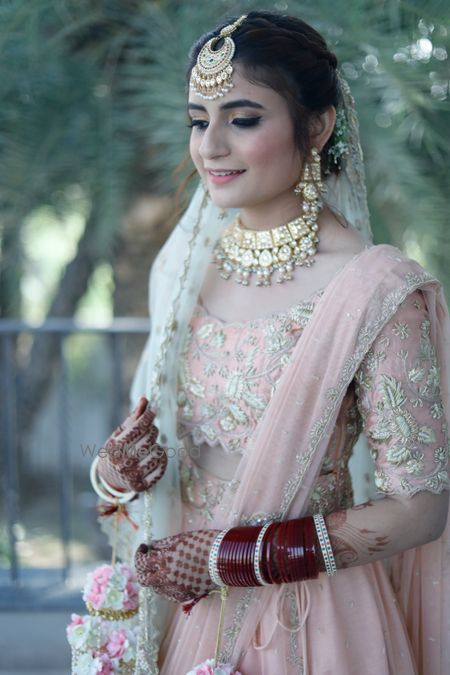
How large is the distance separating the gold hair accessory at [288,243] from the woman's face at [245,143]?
48 mm

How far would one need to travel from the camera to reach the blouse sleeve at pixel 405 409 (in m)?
1.11

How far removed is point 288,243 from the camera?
1.30 metres

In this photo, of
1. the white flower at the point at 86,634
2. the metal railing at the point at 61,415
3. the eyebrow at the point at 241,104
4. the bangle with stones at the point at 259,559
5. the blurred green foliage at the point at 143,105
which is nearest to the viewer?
the bangle with stones at the point at 259,559

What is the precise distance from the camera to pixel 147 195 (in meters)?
2.57

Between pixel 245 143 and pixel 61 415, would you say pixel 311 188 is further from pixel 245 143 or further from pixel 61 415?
pixel 61 415

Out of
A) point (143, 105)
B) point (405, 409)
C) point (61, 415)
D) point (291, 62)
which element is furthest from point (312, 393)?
point (61, 415)

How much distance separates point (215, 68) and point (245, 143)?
0.39ft

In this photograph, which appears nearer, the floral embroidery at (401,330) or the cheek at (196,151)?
the floral embroidery at (401,330)

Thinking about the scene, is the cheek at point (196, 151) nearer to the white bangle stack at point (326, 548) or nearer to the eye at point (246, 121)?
the eye at point (246, 121)

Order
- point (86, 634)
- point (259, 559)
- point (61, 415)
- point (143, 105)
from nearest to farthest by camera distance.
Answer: point (259, 559) < point (86, 634) < point (143, 105) < point (61, 415)

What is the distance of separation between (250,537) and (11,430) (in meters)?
1.63

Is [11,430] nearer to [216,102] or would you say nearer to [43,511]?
[43,511]

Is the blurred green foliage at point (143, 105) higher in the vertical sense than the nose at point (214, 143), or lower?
higher

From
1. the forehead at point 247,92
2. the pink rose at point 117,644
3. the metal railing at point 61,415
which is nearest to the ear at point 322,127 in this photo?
the forehead at point 247,92
